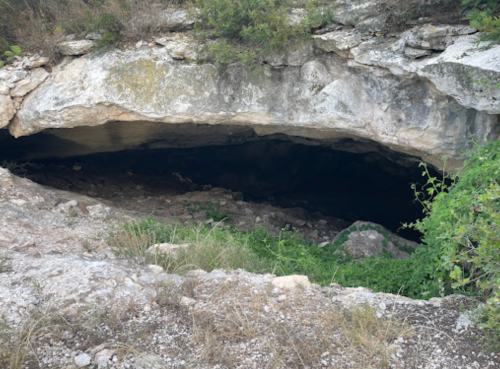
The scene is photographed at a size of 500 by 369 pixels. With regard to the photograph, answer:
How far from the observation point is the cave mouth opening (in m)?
8.83

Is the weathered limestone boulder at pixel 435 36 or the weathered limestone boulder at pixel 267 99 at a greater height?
the weathered limestone boulder at pixel 435 36

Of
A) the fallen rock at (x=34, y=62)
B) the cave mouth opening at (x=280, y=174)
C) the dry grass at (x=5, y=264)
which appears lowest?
the cave mouth opening at (x=280, y=174)

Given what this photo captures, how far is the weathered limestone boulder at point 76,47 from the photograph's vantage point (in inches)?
225

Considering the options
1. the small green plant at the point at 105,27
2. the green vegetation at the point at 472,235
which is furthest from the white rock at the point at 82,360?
the small green plant at the point at 105,27

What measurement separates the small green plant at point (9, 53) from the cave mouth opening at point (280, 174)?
9.42ft

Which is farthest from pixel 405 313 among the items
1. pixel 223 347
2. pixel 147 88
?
pixel 147 88

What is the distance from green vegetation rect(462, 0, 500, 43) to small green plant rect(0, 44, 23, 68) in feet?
17.3

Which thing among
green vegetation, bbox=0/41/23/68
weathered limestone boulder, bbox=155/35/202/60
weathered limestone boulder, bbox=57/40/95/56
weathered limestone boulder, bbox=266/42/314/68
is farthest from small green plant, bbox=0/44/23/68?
weathered limestone boulder, bbox=266/42/314/68

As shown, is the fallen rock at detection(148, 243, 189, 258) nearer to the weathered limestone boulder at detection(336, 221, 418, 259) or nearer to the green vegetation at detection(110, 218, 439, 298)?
the green vegetation at detection(110, 218, 439, 298)

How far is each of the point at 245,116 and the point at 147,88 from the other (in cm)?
127

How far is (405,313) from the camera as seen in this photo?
3.06 meters

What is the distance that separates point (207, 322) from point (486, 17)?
353 cm

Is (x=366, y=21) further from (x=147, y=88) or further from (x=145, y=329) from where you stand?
(x=145, y=329)

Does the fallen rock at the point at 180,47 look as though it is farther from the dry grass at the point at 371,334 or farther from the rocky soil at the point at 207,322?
the dry grass at the point at 371,334
